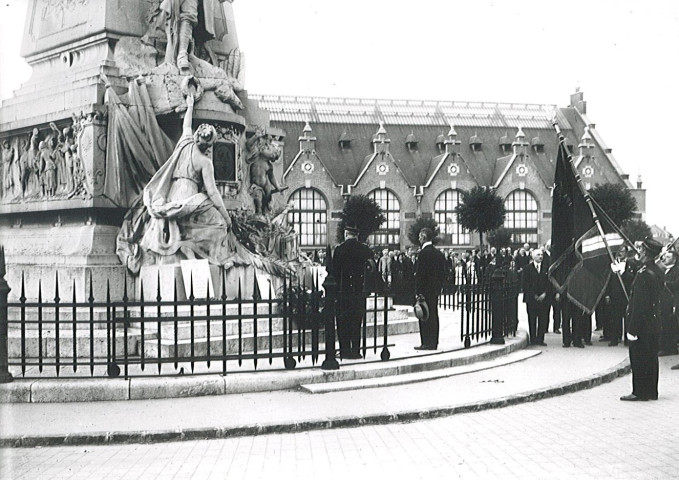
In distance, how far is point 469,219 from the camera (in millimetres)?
52438

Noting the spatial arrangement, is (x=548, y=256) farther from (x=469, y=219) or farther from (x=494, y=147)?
(x=494, y=147)

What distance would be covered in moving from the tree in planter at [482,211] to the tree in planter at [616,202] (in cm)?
606

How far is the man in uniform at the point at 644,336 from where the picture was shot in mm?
8867

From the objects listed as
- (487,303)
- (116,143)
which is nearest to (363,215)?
(487,303)

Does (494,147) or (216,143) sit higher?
(494,147)

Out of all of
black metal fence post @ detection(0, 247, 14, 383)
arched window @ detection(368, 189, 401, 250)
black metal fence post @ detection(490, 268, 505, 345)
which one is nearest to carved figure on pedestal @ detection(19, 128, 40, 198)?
black metal fence post @ detection(0, 247, 14, 383)

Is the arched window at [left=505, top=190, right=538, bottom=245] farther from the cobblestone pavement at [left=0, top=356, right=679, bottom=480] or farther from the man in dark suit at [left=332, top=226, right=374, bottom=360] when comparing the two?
the cobblestone pavement at [left=0, top=356, right=679, bottom=480]

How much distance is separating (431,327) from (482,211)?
1657 inches

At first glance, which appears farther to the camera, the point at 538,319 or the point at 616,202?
the point at 616,202

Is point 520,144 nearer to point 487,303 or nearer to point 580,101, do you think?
point 580,101

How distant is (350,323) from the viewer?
962 cm

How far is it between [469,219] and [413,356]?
4311 cm

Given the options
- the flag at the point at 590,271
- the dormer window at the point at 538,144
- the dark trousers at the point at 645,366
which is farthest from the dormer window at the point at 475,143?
the dark trousers at the point at 645,366

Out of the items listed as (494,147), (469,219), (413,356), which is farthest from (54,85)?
(494,147)
